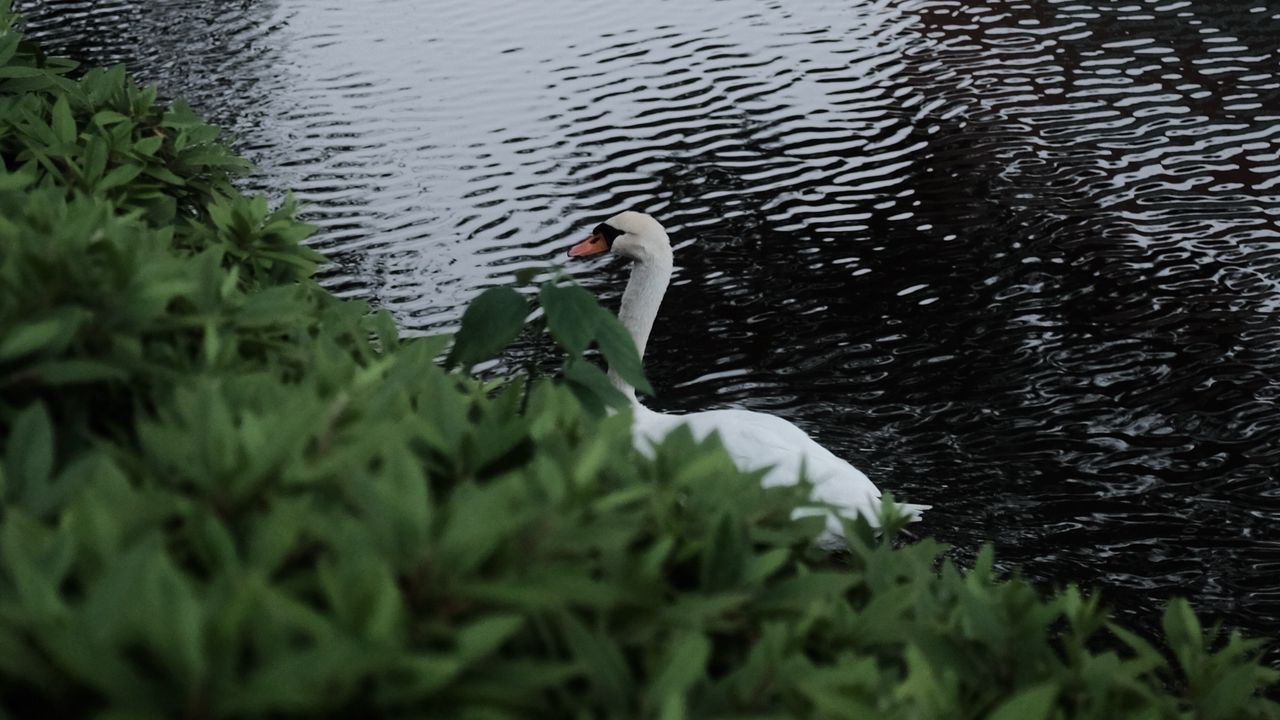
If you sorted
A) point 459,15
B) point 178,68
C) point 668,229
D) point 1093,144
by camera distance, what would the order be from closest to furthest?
point 668,229, point 1093,144, point 178,68, point 459,15

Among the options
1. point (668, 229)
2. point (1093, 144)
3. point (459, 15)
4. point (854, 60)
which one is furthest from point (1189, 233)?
point (459, 15)

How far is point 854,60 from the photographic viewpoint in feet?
41.8

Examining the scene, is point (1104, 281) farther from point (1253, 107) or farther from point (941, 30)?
point (941, 30)

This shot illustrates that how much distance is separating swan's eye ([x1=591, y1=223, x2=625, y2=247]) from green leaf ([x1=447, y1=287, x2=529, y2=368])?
136 inches

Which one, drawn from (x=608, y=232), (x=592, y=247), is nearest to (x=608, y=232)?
(x=608, y=232)

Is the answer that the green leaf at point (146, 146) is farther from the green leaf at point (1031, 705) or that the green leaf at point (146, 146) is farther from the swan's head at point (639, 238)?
the green leaf at point (1031, 705)

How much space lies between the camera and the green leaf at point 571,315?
1861 millimetres

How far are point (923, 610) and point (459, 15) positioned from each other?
14939 millimetres

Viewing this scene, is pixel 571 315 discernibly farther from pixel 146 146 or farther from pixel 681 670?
pixel 146 146

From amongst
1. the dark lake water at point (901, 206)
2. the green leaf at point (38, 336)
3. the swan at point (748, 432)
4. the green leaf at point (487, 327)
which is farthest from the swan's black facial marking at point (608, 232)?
the green leaf at point (38, 336)

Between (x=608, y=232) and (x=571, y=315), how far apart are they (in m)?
3.74

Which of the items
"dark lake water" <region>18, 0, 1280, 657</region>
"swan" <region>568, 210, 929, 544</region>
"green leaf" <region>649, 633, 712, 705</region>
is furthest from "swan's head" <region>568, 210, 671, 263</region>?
"green leaf" <region>649, 633, 712, 705</region>

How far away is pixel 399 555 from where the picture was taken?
116cm

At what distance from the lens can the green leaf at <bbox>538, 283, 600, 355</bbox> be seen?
1.86 meters
